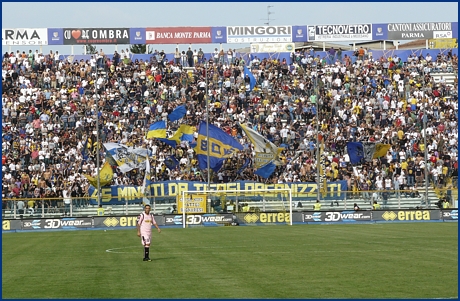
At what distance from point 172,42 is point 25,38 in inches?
517

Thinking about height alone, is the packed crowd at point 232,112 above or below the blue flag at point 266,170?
above

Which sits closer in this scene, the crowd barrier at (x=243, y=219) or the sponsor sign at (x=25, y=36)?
the crowd barrier at (x=243, y=219)

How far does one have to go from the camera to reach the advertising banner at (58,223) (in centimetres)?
5222

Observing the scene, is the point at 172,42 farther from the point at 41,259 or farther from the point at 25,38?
the point at 41,259

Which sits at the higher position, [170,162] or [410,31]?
[410,31]

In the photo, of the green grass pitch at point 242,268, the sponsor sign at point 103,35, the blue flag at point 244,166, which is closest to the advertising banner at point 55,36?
the sponsor sign at point 103,35

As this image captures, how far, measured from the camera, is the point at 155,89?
6719 cm

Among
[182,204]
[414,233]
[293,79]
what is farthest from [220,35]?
[414,233]

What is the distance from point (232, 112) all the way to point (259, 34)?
16.2 metres

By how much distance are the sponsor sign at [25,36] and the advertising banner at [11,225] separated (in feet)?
86.8

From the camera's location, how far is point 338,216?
54375 millimetres

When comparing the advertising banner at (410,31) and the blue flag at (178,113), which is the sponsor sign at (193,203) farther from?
the advertising banner at (410,31)

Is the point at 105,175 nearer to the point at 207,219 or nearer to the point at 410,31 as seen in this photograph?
the point at 207,219

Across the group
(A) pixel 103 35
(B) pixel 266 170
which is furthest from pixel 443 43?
(A) pixel 103 35
